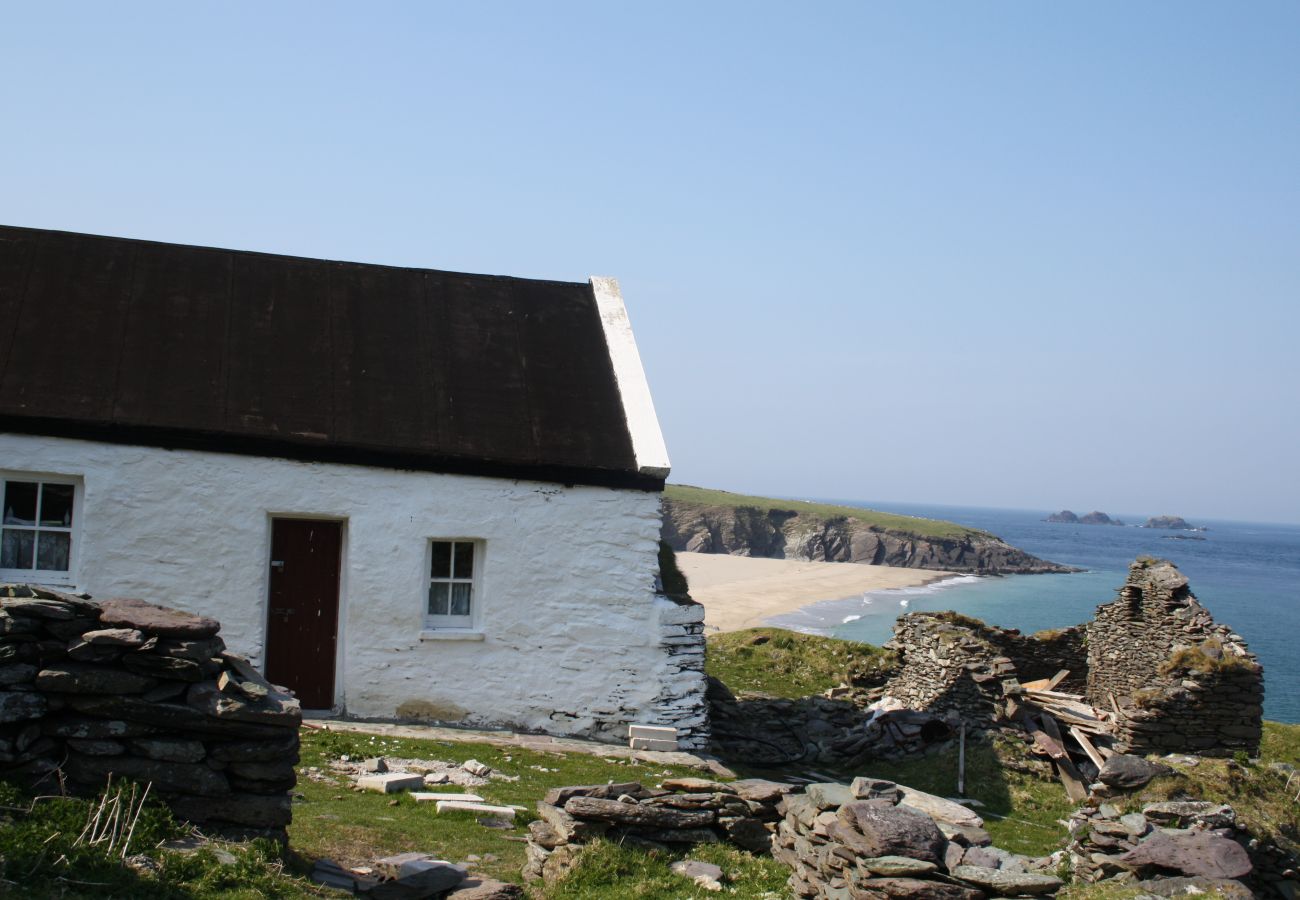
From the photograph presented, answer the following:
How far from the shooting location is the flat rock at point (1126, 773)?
438 inches

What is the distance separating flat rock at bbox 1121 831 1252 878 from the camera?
7957mm

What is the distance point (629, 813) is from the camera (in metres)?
9.28

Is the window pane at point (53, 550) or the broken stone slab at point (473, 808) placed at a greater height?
the window pane at point (53, 550)

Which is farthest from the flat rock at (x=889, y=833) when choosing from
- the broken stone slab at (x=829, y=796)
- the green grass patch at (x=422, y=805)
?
the green grass patch at (x=422, y=805)

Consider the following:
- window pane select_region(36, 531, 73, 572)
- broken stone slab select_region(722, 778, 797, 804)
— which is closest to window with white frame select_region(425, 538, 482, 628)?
window pane select_region(36, 531, 73, 572)

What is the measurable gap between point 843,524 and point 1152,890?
106 meters

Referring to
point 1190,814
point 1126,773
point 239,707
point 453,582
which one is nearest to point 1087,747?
point 1126,773

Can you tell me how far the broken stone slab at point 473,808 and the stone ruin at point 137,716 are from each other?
8.00ft

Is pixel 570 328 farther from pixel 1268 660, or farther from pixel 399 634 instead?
pixel 1268 660

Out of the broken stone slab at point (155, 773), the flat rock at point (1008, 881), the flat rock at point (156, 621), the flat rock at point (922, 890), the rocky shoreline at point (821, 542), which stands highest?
the flat rock at point (156, 621)

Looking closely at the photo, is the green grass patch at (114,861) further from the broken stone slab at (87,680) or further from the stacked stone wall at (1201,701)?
the stacked stone wall at (1201,701)

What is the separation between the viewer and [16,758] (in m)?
7.58

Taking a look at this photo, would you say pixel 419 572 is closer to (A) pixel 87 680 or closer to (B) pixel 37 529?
(B) pixel 37 529

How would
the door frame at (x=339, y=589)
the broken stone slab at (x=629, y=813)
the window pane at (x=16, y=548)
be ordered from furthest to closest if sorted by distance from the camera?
the door frame at (x=339, y=589) < the window pane at (x=16, y=548) < the broken stone slab at (x=629, y=813)
